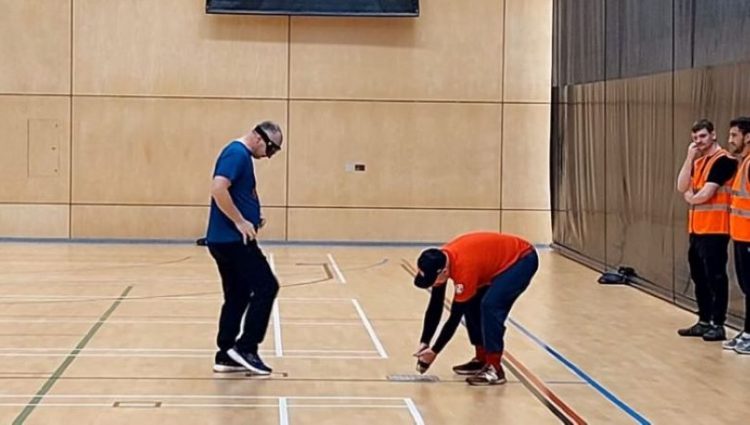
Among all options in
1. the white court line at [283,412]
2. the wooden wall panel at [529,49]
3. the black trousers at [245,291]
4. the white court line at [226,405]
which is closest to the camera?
the white court line at [283,412]

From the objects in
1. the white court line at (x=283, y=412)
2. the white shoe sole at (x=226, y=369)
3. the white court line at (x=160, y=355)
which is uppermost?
the white shoe sole at (x=226, y=369)

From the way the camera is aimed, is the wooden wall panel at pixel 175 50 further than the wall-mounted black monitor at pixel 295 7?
Yes

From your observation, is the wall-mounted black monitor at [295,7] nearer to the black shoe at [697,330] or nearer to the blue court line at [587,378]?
the blue court line at [587,378]

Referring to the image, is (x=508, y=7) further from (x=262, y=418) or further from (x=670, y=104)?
(x=262, y=418)

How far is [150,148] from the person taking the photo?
1886 cm

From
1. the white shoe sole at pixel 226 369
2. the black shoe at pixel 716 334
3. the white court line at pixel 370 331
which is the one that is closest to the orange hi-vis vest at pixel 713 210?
the black shoe at pixel 716 334

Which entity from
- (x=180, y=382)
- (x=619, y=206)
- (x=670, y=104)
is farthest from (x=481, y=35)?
(x=180, y=382)

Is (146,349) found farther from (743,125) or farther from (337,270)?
(337,270)

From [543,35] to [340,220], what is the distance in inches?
182

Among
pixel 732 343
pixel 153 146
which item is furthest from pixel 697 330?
pixel 153 146

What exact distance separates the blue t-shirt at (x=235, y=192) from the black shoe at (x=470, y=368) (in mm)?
1767

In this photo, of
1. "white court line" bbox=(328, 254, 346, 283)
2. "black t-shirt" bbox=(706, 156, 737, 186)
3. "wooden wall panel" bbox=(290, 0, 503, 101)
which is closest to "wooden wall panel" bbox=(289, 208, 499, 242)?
"white court line" bbox=(328, 254, 346, 283)

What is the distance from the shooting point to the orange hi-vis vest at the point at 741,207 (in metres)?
8.86

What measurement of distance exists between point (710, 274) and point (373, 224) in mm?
10032
